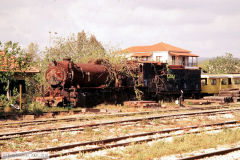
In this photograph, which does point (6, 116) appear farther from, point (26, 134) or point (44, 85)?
point (44, 85)

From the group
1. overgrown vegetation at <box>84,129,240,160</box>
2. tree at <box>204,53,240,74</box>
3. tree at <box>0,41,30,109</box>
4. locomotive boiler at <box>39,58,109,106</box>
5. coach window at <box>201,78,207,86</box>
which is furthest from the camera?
tree at <box>204,53,240,74</box>

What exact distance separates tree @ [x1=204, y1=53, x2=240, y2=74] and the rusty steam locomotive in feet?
128

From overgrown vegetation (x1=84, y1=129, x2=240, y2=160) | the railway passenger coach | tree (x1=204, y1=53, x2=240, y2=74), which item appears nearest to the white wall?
tree (x1=204, y1=53, x2=240, y2=74)

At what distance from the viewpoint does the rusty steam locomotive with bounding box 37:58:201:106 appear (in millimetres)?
17938

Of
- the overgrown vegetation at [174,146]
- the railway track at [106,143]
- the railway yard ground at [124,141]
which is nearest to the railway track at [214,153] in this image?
the railway yard ground at [124,141]

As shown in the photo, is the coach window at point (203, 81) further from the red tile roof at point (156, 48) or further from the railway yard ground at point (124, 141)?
the red tile roof at point (156, 48)

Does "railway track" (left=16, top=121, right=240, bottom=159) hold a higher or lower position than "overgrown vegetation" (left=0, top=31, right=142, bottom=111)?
lower

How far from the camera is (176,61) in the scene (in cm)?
6241

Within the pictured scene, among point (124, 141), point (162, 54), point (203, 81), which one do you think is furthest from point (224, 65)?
point (124, 141)

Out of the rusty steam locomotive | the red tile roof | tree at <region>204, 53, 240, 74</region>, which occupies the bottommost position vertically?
the rusty steam locomotive

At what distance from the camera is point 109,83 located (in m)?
19.8

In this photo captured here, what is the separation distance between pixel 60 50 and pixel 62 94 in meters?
13.7

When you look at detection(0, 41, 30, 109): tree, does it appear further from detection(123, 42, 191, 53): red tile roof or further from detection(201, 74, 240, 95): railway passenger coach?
detection(123, 42, 191, 53): red tile roof

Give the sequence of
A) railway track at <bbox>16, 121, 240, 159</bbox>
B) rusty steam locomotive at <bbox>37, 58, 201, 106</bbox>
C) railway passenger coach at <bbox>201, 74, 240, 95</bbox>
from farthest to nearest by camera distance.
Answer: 1. railway passenger coach at <bbox>201, 74, 240, 95</bbox>
2. rusty steam locomotive at <bbox>37, 58, 201, 106</bbox>
3. railway track at <bbox>16, 121, 240, 159</bbox>
